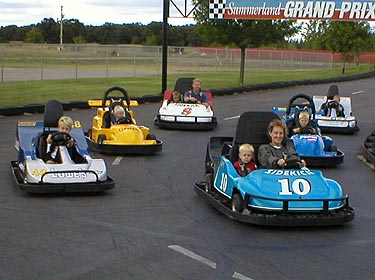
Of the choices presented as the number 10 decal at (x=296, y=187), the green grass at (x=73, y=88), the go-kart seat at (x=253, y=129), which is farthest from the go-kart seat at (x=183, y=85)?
the number 10 decal at (x=296, y=187)

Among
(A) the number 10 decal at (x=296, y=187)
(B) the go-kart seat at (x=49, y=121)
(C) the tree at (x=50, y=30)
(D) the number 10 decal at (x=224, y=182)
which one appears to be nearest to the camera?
(A) the number 10 decal at (x=296, y=187)

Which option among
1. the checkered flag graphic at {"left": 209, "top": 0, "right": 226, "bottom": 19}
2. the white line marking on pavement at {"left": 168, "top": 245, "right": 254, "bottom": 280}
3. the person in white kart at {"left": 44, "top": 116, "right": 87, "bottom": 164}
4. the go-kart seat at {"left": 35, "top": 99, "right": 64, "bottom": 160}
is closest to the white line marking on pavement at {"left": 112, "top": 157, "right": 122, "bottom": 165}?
the go-kart seat at {"left": 35, "top": 99, "right": 64, "bottom": 160}

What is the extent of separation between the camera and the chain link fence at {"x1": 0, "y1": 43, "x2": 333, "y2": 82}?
34531mm

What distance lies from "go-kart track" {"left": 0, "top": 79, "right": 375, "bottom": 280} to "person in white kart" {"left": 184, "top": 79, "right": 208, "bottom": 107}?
580 cm

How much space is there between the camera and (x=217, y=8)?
88.0 feet

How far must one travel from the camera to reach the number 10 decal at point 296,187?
7.63 meters

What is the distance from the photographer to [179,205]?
8672 millimetres

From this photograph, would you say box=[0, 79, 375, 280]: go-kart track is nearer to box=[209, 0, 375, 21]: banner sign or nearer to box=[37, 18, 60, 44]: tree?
box=[209, 0, 375, 21]: banner sign

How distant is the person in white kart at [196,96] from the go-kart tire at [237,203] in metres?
8.74

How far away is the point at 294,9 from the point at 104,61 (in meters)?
17.5

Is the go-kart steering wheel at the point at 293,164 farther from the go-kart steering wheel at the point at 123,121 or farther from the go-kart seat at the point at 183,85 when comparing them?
the go-kart seat at the point at 183,85

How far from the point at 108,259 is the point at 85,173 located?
2.72m

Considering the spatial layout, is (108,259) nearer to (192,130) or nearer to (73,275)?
(73,275)

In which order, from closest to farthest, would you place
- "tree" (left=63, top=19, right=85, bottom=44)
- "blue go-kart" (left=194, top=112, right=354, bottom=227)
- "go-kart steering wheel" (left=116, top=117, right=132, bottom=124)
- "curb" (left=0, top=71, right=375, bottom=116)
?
A: "blue go-kart" (left=194, top=112, right=354, bottom=227) → "go-kart steering wheel" (left=116, top=117, right=132, bottom=124) → "curb" (left=0, top=71, right=375, bottom=116) → "tree" (left=63, top=19, right=85, bottom=44)
